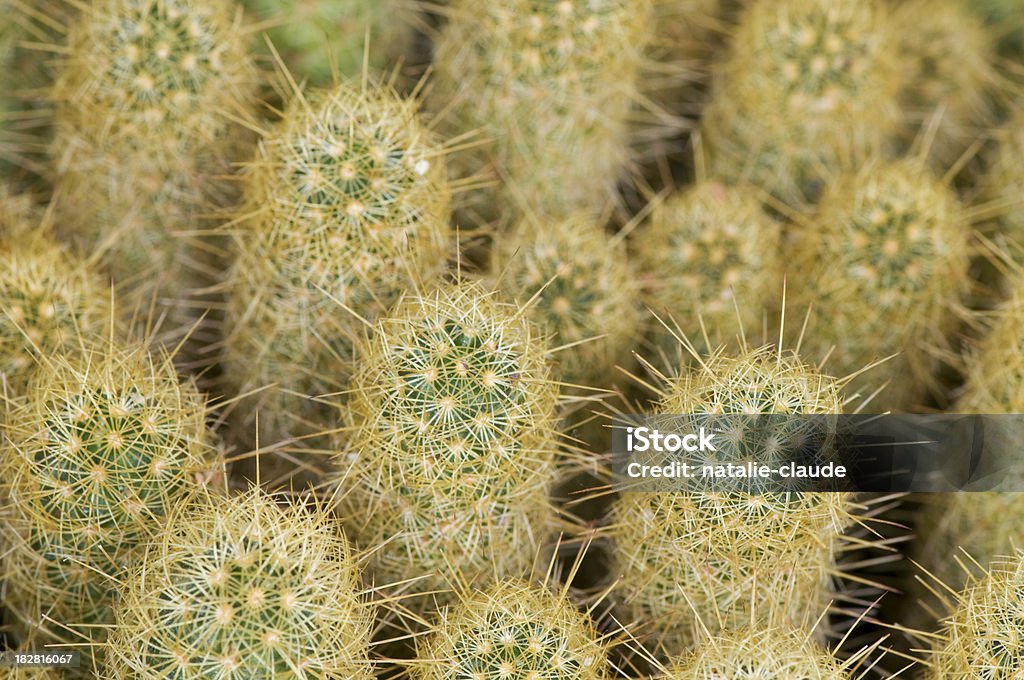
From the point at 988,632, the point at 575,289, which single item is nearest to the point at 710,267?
the point at 575,289

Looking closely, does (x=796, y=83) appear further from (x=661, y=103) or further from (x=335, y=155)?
(x=335, y=155)

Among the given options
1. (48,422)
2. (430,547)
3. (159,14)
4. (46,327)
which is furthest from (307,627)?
(159,14)

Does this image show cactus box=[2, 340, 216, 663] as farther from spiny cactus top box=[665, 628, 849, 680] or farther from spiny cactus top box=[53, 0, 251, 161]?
spiny cactus top box=[665, 628, 849, 680]

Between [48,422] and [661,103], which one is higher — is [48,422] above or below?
below

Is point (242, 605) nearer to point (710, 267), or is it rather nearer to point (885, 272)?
point (710, 267)

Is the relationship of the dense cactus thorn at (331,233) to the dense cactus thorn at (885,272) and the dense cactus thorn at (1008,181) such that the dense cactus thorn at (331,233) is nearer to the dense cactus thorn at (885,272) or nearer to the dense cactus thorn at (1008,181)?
the dense cactus thorn at (885,272)

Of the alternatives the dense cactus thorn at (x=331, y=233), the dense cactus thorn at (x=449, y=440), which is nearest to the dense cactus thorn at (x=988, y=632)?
the dense cactus thorn at (x=449, y=440)
